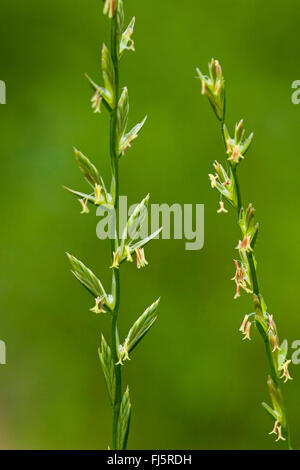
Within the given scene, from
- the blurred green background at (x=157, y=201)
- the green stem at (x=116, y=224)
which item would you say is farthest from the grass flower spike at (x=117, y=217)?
the blurred green background at (x=157, y=201)

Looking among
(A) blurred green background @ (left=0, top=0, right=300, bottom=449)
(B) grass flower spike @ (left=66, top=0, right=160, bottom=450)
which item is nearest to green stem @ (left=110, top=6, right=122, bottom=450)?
(B) grass flower spike @ (left=66, top=0, right=160, bottom=450)

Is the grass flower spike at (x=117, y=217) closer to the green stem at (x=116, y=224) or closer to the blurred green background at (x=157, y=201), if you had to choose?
the green stem at (x=116, y=224)

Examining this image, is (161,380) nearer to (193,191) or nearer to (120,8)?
(193,191)

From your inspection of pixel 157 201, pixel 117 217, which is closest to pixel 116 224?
pixel 117 217

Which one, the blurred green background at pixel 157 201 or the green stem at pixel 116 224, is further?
the blurred green background at pixel 157 201

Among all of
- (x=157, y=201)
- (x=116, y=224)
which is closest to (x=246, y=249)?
(x=116, y=224)

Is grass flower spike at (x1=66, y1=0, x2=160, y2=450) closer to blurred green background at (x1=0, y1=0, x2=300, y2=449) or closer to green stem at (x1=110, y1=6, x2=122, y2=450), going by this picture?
green stem at (x1=110, y1=6, x2=122, y2=450)

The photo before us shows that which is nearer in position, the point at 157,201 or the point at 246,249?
the point at 246,249

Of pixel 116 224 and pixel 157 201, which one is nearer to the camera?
pixel 116 224

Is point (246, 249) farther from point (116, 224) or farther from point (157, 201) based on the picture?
point (157, 201)
